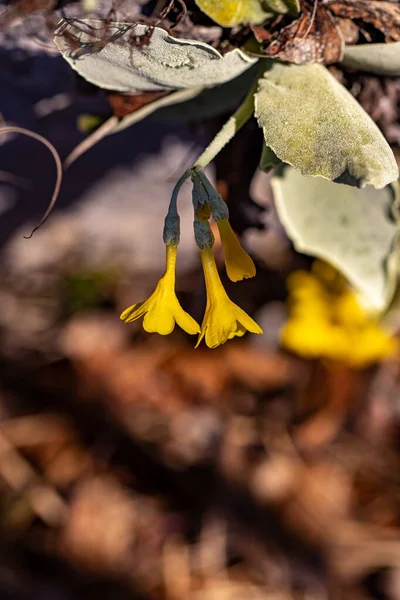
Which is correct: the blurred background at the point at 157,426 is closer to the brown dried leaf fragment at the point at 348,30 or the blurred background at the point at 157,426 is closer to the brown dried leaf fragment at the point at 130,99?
the brown dried leaf fragment at the point at 130,99

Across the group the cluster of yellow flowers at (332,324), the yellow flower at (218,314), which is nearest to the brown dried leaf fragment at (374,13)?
the yellow flower at (218,314)

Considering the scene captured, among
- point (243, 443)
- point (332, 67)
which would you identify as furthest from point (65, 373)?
point (332, 67)

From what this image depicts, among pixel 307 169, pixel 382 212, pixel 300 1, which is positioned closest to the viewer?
pixel 307 169

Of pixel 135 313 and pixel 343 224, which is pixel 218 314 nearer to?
pixel 135 313

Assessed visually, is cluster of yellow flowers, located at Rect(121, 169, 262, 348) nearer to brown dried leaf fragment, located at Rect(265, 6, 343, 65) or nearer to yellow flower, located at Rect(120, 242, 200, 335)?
yellow flower, located at Rect(120, 242, 200, 335)

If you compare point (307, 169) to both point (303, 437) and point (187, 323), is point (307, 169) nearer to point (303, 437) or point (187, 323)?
point (187, 323)

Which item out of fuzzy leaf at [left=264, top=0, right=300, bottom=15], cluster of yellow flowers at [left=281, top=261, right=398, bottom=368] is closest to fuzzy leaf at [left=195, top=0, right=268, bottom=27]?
fuzzy leaf at [left=264, top=0, right=300, bottom=15]
